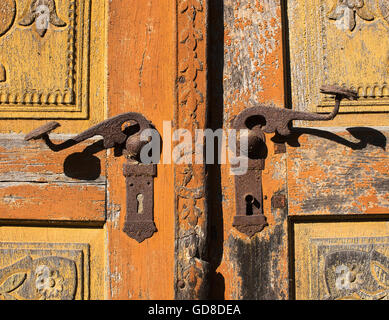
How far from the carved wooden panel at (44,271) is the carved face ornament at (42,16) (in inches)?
20.9

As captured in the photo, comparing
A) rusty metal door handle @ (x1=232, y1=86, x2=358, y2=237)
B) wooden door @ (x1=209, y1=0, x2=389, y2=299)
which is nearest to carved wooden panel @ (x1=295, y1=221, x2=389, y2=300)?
wooden door @ (x1=209, y1=0, x2=389, y2=299)

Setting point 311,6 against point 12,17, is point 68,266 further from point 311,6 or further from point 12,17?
point 311,6

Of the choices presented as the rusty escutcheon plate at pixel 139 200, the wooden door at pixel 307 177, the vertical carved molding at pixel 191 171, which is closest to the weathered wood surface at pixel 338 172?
the wooden door at pixel 307 177

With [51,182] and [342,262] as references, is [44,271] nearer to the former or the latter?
[51,182]

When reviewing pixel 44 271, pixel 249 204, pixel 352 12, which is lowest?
pixel 44 271

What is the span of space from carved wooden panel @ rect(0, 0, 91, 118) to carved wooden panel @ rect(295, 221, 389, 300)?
25.2 inches

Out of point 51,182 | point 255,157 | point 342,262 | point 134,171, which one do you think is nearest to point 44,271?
point 51,182

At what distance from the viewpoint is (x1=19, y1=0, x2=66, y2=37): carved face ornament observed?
956 millimetres

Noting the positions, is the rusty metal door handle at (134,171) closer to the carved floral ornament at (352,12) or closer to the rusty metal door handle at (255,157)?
the rusty metal door handle at (255,157)

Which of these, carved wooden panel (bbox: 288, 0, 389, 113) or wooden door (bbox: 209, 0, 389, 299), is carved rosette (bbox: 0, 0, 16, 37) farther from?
carved wooden panel (bbox: 288, 0, 389, 113)

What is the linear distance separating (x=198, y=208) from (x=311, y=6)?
0.58 m

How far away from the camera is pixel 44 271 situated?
3.03 feet

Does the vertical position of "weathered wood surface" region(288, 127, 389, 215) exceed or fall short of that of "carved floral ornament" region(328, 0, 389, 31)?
it falls short

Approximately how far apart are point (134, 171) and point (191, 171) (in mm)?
137
